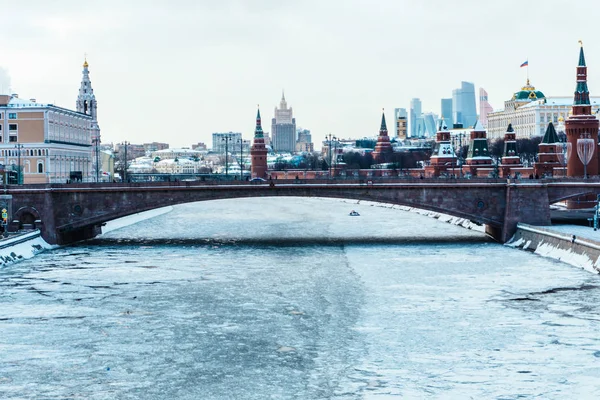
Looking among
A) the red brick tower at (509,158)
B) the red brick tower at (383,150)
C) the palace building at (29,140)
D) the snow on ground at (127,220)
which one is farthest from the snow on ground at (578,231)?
the red brick tower at (383,150)

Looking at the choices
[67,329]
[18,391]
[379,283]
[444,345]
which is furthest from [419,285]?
[18,391]

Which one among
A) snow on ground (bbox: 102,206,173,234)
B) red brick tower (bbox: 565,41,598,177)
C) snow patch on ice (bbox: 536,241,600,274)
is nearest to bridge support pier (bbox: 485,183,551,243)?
snow patch on ice (bbox: 536,241,600,274)

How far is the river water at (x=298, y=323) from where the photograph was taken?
27.3m

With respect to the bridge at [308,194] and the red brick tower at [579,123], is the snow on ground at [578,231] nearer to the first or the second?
the bridge at [308,194]

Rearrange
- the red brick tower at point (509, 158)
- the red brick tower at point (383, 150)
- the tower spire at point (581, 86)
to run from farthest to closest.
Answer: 1. the red brick tower at point (383, 150)
2. the red brick tower at point (509, 158)
3. the tower spire at point (581, 86)

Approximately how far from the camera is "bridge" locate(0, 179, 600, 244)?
205 feet

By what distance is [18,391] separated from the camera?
2658cm

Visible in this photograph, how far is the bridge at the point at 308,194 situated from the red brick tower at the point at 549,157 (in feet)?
109

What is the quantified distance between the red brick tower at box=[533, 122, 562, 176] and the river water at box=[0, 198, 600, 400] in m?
39.8

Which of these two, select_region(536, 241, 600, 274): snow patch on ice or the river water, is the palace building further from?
select_region(536, 241, 600, 274): snow patch on ice

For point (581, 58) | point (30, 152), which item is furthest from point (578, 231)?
point (30, 152)

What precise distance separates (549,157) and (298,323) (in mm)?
68695

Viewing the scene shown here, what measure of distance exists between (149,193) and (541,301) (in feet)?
102

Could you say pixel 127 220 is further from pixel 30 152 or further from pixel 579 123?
pixel 579 123
